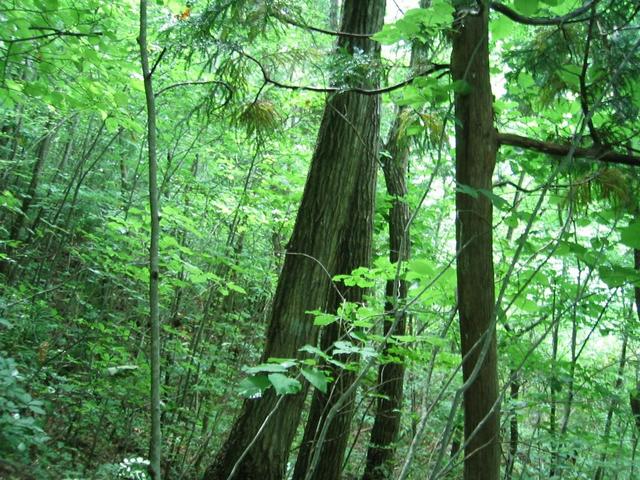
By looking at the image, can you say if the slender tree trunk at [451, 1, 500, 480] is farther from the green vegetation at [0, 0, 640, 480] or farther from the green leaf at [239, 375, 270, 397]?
the green leaf at [239, 375, 270, 397]

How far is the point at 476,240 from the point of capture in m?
1.94

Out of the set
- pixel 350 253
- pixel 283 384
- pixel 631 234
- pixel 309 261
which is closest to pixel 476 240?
pixel 631 234

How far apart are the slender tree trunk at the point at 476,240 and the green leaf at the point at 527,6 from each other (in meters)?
0.11

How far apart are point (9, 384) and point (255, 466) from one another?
1712 mm

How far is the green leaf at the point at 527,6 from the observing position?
5.88ft

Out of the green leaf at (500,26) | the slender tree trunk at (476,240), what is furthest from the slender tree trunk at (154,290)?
the green leaf at (500,26)

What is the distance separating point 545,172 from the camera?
109 inches

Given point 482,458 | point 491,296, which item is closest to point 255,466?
point 482,458

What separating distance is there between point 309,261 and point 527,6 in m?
2.49

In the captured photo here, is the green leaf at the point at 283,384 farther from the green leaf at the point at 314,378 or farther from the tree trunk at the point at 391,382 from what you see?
the tree trunk at the point at 391,382

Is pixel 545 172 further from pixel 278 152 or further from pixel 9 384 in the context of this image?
pixel 278 152

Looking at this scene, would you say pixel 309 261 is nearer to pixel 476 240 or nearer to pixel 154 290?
pixel 476 240

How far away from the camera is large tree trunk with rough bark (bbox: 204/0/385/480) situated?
11.8 ft

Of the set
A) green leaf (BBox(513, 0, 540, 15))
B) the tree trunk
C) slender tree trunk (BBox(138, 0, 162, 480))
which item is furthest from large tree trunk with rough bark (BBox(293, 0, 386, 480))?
slender tree trunk (BBox(138, 0, 162, 480))
